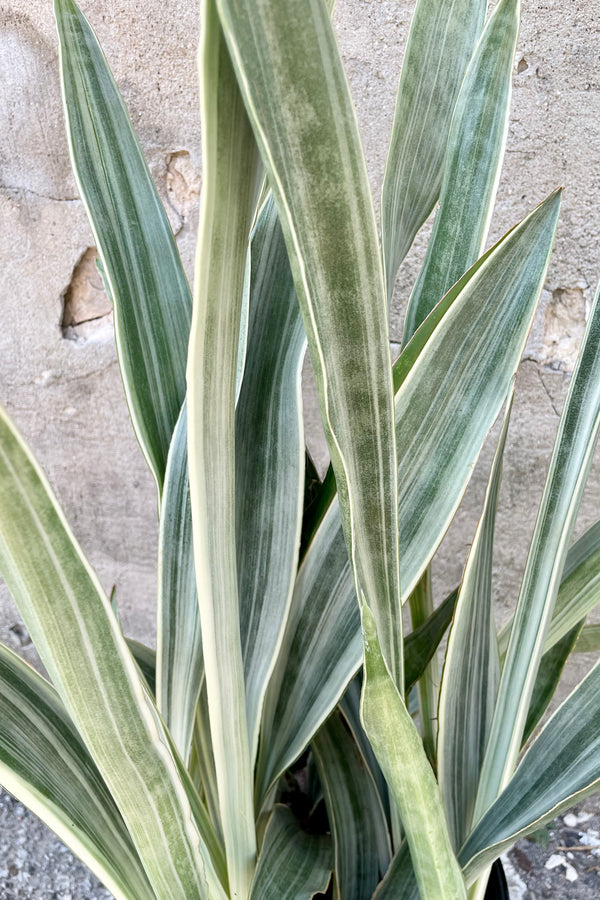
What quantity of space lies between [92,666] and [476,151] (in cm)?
40

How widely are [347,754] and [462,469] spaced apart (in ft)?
0.98

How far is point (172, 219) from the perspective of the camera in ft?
2.95

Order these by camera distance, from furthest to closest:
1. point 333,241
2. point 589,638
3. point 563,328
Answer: point 563,328 → point 589,638 → point 333,241

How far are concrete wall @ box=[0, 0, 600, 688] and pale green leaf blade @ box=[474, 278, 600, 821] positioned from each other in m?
0.45

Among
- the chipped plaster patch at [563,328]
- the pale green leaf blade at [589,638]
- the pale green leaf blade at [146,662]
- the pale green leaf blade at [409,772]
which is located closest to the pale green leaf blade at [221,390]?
the pale green leaf blade at [409,772]

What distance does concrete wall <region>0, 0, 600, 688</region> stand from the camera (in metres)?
0.75

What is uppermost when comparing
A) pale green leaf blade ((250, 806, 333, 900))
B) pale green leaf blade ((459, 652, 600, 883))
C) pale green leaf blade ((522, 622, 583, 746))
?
pale green leaf blade ((522, 622, 583, 746))

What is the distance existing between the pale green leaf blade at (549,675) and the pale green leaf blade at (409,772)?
9.1 inches

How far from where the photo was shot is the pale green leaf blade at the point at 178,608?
47 cm

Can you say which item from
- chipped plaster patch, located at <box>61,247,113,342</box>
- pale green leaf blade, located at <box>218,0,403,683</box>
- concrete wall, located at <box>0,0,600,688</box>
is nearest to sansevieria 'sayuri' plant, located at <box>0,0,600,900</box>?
pale green leaf blade, located at <box>218,0,403,683</box>

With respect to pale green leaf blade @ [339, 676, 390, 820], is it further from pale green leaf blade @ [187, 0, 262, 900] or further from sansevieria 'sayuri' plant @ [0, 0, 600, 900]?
pale green leaf blade @ [187, 0, 262, 900]

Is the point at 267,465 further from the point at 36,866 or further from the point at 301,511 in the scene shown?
the point at 36,866

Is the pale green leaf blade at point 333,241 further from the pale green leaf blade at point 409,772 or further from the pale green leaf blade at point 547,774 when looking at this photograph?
the pale green leaf blade at point 547,774

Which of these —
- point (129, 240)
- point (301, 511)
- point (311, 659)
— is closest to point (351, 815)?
point (311, 659)
